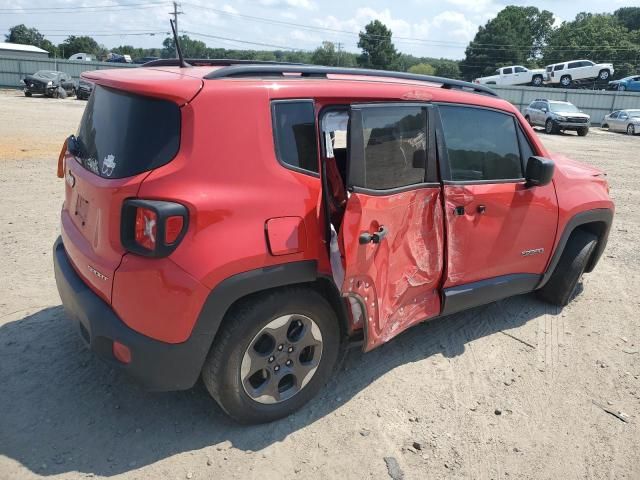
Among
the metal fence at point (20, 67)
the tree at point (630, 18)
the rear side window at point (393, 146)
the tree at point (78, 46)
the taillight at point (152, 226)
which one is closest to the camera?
the taillight at point (152, 226)

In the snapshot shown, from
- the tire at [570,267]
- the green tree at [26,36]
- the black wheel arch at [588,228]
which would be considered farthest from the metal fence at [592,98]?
the green tree at [26,36]

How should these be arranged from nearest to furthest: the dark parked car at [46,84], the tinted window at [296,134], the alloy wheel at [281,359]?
the tinted window at [296,134]
the alloy wheel at [281,359]
the dark parked car at [46,84]

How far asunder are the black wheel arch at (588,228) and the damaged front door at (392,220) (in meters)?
1.34

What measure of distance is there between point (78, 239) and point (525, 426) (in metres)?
2.75

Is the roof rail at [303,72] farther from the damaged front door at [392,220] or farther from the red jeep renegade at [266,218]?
the damaged front door at [392,220]

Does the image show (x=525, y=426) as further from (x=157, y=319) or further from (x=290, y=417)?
(x=157, y=319)

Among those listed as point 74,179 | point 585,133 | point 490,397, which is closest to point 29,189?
point 74,179

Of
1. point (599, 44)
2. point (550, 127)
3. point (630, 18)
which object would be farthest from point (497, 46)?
point (550, 127)

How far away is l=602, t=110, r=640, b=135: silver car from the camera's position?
28266mm

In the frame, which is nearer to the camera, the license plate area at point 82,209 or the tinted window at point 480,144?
the license plate area at point 82,209

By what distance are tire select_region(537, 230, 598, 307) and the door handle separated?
2269 mm

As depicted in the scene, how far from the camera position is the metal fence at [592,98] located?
121 ft

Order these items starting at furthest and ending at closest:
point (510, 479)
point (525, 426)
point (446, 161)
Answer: point (446, 161) < point (525, 426) < point (510, 479)

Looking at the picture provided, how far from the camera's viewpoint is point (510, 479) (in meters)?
2.65
